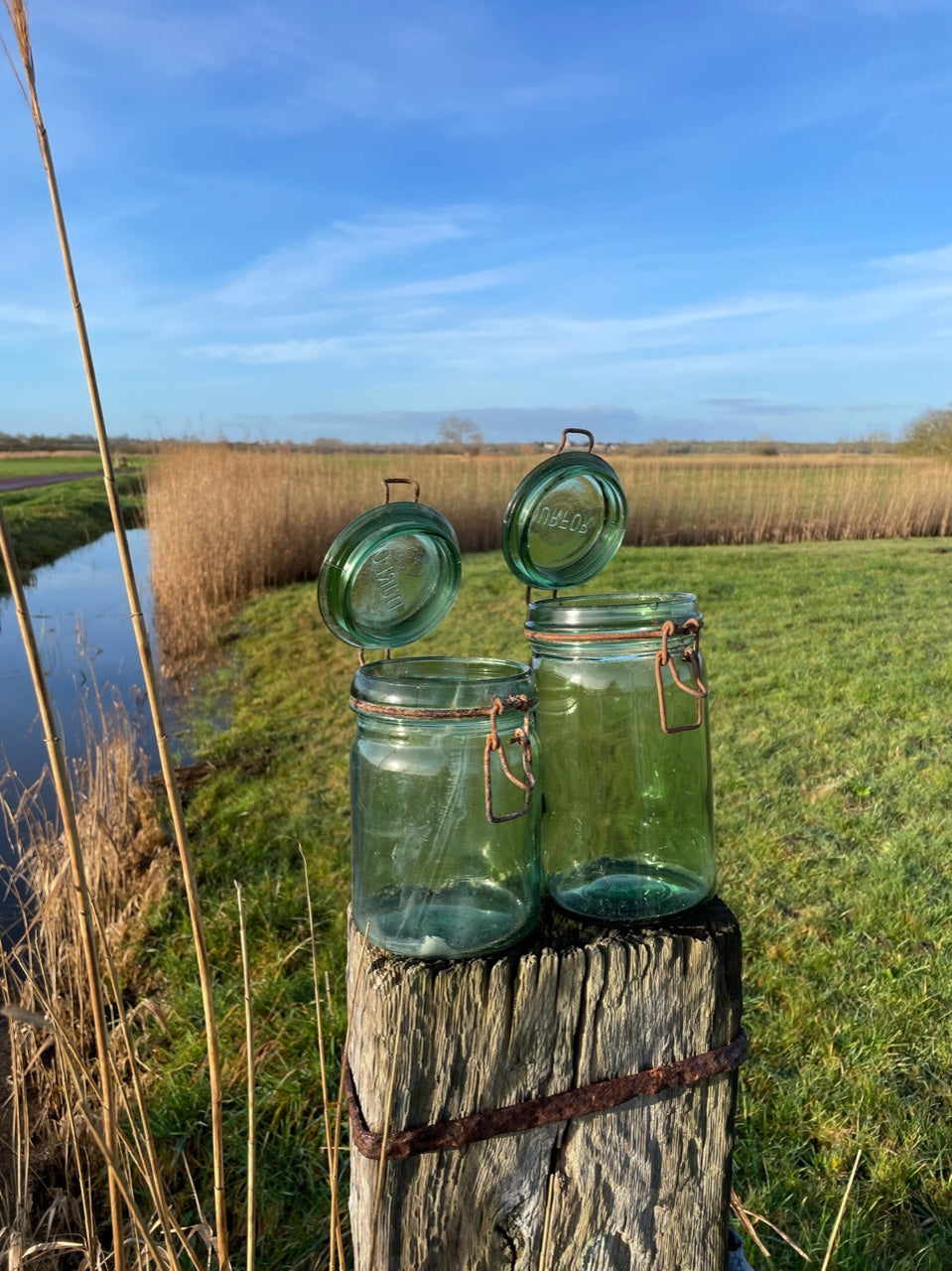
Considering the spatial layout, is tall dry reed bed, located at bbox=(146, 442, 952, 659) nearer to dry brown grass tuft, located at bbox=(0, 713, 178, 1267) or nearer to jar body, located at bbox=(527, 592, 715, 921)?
dry brown grass tuft, located at bbox=(0, 713, 178, 1267)

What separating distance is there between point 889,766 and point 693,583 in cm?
528

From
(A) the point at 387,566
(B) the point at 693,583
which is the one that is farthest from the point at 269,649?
(A) the point at 387,566

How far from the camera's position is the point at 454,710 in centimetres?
102

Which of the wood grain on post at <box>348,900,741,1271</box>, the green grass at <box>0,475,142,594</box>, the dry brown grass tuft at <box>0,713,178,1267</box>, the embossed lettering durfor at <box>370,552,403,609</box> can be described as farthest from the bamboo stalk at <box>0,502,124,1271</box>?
the green grass at <box>0,475,142,594</box>

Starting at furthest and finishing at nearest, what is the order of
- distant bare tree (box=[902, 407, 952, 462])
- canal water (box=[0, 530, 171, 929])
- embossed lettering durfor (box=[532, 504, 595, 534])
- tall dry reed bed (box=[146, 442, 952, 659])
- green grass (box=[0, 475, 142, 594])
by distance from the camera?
distant bare tree (box=[902, 407, 952, 462]) < green grass (box=[0, 475, 142, 594]) < tall dry reed bed (box=[146, 442, 952, 659]) < canal water (box=[0, 530, 171, 929]) < embossed lettering durfor (box=[532, 504, 595, 534])

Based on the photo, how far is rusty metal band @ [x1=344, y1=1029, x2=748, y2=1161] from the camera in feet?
3.45

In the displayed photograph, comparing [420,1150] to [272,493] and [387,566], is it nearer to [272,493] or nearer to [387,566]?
[387,566]

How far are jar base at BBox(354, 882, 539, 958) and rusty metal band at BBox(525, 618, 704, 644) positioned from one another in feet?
1.08

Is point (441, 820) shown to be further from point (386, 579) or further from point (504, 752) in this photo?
point (386, 579)

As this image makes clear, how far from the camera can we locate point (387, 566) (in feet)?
3.83

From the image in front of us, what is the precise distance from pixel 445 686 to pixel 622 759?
0.29 m

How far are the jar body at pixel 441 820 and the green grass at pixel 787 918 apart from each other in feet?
5.28

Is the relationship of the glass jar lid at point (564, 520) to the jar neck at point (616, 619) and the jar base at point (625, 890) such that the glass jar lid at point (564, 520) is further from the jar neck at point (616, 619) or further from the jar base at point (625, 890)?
the jar base at point (625, 890)

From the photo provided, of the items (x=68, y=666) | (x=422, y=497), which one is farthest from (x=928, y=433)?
(x=68, y=666)
